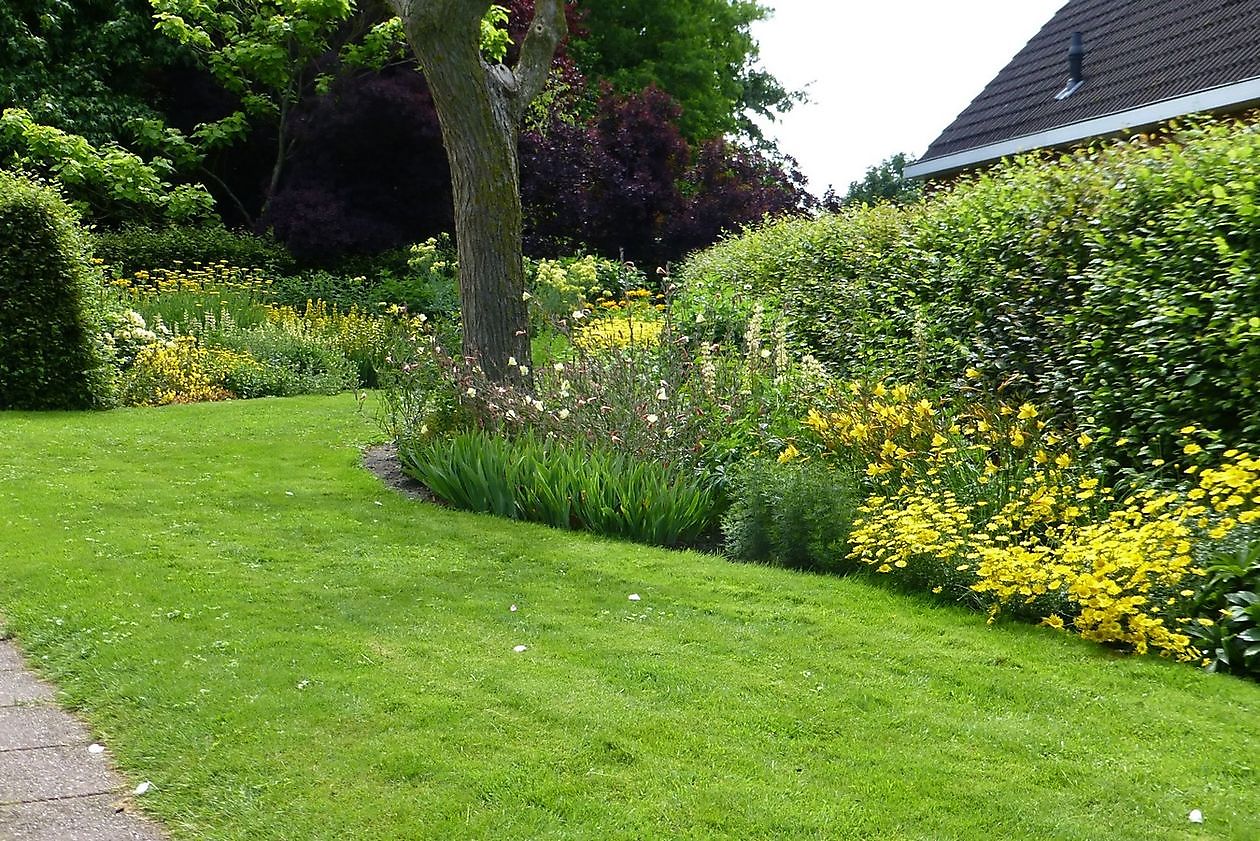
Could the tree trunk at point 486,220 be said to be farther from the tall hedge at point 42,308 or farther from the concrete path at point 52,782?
the tall hedge at point 42,308

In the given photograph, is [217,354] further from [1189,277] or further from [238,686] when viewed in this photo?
[1189,277]

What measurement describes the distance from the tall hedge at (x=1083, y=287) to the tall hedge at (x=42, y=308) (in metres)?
6.88

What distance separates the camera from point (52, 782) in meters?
3.40

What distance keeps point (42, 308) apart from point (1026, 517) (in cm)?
920

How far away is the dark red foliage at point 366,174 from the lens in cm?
1831

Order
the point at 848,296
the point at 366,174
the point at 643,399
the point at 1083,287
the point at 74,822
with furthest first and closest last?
1. the point at 366,174
2. the point at 848,296
3. the point at 643,399
4. the point at 1083,287
5. the point at 74,822

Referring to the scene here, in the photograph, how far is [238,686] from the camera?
4.02m

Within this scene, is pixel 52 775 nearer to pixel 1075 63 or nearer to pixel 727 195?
pixel 1075 63

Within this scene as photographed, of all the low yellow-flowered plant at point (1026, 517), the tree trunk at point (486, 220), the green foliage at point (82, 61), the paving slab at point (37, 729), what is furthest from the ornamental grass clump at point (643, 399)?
the green foliage at point (82, 61)

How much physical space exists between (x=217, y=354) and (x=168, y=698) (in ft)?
31.0

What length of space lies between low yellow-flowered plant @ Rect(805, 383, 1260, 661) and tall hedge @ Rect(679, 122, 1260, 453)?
0.28m

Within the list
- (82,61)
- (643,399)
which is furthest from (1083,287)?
(82,61)

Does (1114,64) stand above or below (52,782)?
above

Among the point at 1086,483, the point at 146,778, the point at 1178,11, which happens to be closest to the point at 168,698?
the point at 146,778
